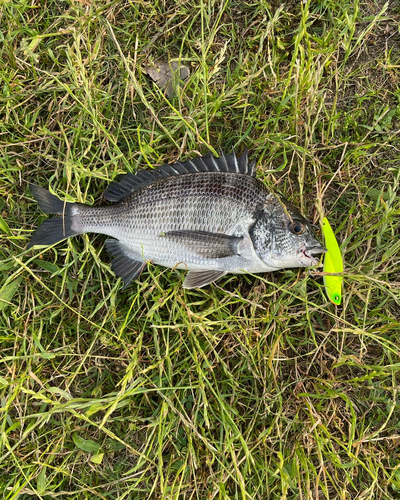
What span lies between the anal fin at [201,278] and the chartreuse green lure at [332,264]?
0.85 meters

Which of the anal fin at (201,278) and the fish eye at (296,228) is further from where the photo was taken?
the anal fin at (201,278)

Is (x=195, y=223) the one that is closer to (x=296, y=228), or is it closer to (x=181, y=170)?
(x=181, y=170)

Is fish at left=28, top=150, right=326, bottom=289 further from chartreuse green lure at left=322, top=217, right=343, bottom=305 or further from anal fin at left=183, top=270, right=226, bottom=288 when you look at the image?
chartreuse green lure at left=322, top=217, right=343, bottom=305

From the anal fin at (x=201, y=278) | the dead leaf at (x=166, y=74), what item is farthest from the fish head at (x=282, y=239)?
the dead leaf at (x=166, y=74)

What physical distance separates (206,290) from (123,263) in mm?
733

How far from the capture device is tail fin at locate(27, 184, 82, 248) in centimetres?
291

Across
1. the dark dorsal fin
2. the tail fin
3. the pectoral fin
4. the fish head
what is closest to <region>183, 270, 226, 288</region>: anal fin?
the pectoral fin

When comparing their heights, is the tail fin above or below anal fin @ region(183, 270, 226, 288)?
above

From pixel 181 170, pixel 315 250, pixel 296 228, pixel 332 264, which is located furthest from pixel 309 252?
pixel 181 170

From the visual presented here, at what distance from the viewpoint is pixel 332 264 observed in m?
2.83

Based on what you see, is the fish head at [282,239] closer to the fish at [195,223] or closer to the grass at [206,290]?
the fish at [195,223]

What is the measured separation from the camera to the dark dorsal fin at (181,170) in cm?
280

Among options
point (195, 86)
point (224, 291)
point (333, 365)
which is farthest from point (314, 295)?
point (195, 86)

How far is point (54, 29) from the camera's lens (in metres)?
3.18
